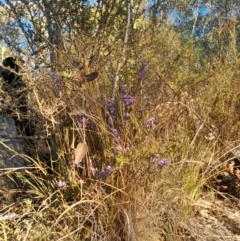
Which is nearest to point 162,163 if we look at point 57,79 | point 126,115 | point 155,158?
point 155,158

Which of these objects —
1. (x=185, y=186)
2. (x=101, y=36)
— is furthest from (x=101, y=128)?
(x=101, y=36)

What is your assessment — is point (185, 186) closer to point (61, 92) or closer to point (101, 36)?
point (61, 92)

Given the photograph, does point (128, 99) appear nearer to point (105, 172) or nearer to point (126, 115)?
point (126, 115)

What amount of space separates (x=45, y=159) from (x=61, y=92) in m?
0.45

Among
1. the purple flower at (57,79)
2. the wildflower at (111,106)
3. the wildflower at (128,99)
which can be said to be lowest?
the wildflower at (111,106)

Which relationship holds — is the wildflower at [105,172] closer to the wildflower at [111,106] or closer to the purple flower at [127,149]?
the purple flower at [127,149]

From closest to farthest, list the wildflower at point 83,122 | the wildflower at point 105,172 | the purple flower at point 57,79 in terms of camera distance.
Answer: the wildflower at point 105,172
the wildflower at point 83,122
the purple flower at point 57,79

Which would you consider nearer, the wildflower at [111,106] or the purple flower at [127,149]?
the purple flower at [127,149]

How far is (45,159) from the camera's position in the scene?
2.19 metres

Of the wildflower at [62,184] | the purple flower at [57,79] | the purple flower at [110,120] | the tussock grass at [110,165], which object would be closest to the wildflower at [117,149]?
the tussock grass at [110,165]

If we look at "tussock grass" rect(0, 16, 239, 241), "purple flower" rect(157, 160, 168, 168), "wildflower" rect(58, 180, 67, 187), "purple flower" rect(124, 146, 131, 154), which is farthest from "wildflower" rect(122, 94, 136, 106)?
"wildflower" rect(58, 180, 67, 187)

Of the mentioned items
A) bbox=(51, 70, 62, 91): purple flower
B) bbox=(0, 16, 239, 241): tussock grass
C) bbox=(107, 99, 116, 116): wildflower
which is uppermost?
bbox=(51, 70, 62, 91): purple flower

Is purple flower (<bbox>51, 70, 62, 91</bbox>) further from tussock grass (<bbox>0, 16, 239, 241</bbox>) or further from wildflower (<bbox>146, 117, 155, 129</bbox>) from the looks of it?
wildflower (<bbox>146, 117, 155, 129</bbox>)

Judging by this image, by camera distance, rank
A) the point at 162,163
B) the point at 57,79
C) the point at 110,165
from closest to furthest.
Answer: the point at 162,163 < the point at 110,165 < the point at 57,79
